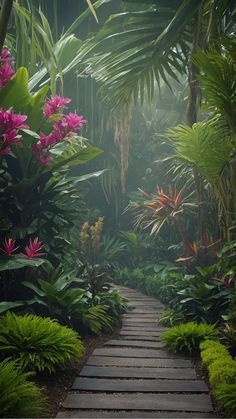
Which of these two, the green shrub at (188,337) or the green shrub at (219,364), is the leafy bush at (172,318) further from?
the green shrub at (219,364)

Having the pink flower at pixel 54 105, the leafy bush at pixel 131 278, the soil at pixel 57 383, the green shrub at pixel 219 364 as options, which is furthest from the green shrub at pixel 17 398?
the leafy bush at pixel 131 278

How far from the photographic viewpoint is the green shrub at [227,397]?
69.1 inches

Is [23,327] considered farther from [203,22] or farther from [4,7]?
[203,22]

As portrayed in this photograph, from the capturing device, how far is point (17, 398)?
1.60m

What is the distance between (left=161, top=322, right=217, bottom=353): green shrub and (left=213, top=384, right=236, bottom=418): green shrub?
0.90m

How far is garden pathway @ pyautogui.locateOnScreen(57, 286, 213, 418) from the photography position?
1.85m

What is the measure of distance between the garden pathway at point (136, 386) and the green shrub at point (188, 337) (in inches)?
3.1

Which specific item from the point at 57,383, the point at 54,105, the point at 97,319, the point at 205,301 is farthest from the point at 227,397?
the point at 54,105

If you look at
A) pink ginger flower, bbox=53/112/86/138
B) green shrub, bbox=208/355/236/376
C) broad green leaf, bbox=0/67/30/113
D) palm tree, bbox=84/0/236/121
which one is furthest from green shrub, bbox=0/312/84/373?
palm tree, bbox=84/0/236/121

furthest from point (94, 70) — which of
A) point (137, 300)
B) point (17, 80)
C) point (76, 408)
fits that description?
point (137, 300)

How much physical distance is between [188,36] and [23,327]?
315cm

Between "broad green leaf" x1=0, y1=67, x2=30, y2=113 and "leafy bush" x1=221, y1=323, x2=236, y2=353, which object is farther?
"broad green leaf" x1=0, y1=67, x2=30, y2=113

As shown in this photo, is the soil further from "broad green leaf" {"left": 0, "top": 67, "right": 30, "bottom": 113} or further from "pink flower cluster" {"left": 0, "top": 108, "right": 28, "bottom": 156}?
"broad green leaf" {"left": 0, "top": 67, "right": 30, "bottom": 113}

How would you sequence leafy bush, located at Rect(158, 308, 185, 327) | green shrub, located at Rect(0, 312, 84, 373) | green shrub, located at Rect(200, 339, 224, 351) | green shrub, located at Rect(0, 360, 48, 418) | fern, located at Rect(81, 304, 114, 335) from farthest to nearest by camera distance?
leafy bush, located at Rect(158, 308, 185, 327)
fern, located at Rect(81, 304, 114, 335)
green shrub, located at Rect(200, 339, 224, 351)
green shrub, located at Rect(0, 312, 84, 373)
green shrub, located at Rect(0, 360, 48, 418)
